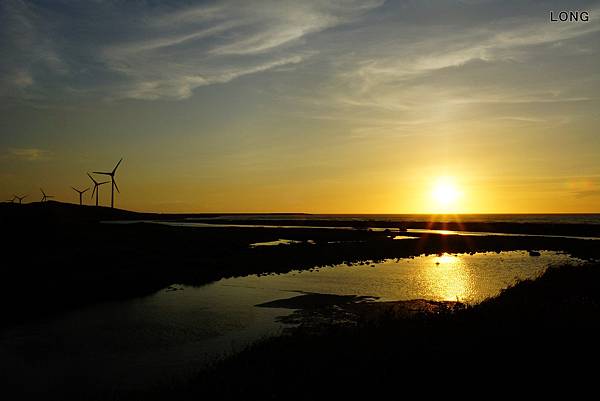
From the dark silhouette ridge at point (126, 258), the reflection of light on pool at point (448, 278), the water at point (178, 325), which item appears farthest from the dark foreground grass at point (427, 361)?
the dark silhouette ridge at point (126, 258)

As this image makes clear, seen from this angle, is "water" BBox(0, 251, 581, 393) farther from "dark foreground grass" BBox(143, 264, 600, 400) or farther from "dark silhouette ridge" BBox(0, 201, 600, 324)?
"dark foreground grass" BBox(143, 264, 600, 400)

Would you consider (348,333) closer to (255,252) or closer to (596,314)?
(596,314)

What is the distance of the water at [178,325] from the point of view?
1844 centimetres

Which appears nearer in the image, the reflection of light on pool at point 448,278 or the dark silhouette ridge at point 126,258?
the dark silhouette ridge at point 126,258

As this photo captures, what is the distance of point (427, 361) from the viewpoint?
13.0 metres

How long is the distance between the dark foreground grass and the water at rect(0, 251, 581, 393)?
474 centimetres

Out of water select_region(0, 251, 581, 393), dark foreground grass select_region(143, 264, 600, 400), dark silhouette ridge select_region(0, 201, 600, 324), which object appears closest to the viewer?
dark foreground grass select_region(143, 264, 600, 400)

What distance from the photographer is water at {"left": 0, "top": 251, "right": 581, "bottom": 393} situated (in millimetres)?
18438

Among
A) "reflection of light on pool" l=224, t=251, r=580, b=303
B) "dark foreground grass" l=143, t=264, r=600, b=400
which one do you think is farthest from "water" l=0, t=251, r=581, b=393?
"dark foreground grass" l=143, t=264, r=600, b=400

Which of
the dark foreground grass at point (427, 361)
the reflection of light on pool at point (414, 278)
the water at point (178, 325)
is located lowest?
the water at point (178, 325)

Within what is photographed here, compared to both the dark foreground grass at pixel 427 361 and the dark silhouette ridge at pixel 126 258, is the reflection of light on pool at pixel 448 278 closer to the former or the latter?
the dark silhouette ridge at pixel 126 258

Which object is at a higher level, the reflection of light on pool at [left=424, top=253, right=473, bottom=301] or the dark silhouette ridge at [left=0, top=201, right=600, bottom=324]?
the dark silhouette ridge at [left=0, top=201, right=600, bottom=324]

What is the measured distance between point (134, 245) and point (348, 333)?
4541cm

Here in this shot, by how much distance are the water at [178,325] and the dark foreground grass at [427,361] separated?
4735 mm
